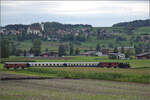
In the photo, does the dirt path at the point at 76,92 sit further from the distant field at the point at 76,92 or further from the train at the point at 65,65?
the train at the point at 65,65

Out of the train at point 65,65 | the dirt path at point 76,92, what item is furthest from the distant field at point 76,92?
the train at point 65,65

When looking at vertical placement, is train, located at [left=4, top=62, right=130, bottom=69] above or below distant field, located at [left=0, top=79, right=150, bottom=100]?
above

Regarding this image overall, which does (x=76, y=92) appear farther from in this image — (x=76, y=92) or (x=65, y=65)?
(x=65, y=65)

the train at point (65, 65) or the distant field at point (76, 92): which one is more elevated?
the train at point (65, 65)

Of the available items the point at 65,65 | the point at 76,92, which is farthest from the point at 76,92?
the point at 65,65

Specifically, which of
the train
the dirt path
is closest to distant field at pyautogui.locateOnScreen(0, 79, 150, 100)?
the dirt path

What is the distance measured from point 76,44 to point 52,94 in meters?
138

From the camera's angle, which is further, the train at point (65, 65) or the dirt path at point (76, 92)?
the train at point (65, 65)

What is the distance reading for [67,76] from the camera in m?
50.1

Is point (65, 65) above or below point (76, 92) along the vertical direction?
above

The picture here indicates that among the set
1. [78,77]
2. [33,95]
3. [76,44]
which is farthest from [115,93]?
[76,44]

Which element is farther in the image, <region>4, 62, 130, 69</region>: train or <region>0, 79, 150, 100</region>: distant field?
<region>4, 62, 130, 69</region>: train

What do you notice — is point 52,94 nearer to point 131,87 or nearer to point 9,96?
point 9,96

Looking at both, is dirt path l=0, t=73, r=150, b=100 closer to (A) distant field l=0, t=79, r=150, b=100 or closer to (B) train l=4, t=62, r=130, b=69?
(A) distant field l=0, t=79, r=150, b=100
